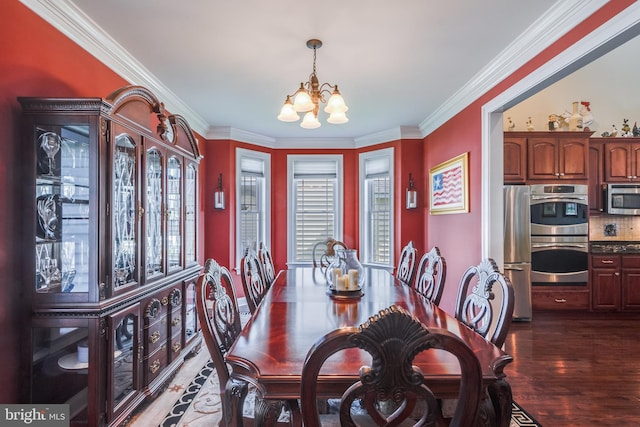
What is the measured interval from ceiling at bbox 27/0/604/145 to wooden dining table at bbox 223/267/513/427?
6.04 ft

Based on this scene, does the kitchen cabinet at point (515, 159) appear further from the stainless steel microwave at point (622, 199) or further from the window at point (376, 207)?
the window at point (376, 207)

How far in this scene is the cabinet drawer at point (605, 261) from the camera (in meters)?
4.43

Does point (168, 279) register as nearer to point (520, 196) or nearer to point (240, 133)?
point (240, 133)

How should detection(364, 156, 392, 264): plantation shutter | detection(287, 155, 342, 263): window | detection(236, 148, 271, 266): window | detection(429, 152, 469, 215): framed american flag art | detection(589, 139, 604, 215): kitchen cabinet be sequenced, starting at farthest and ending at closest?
detection(287, 155, 342, 263): window
detection(364, 156, 392, 264): plantation shutter
detection(236, 148, 271, 266): window
detection(589, 139, 604, 215): kitchen cabinet
detection(429, 152, 469, 215): framed american flag art

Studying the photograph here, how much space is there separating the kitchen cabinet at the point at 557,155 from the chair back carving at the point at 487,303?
131 inches

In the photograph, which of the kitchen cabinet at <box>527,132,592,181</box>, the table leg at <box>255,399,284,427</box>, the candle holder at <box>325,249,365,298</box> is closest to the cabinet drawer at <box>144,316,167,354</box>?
the candle holder at <box>325,249,365,298</box>

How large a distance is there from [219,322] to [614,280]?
5.15 m

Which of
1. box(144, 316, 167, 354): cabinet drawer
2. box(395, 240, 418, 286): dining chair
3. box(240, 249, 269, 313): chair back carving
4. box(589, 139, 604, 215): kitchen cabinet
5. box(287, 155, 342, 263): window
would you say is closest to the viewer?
box(240, 249, 269, 313): chair back carving

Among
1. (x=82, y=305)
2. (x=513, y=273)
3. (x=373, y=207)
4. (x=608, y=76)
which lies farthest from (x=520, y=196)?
(x=82, y=305)

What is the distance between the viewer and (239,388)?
130 centimetres

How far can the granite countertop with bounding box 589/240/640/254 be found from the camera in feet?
14.5

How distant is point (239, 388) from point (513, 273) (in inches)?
156

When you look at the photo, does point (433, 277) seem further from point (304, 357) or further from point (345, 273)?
point (304, 357)

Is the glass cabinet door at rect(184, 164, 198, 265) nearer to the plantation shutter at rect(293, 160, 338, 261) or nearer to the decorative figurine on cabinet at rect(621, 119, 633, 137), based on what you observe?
the plantation shutter at rect(293, 160, 338, 261)
